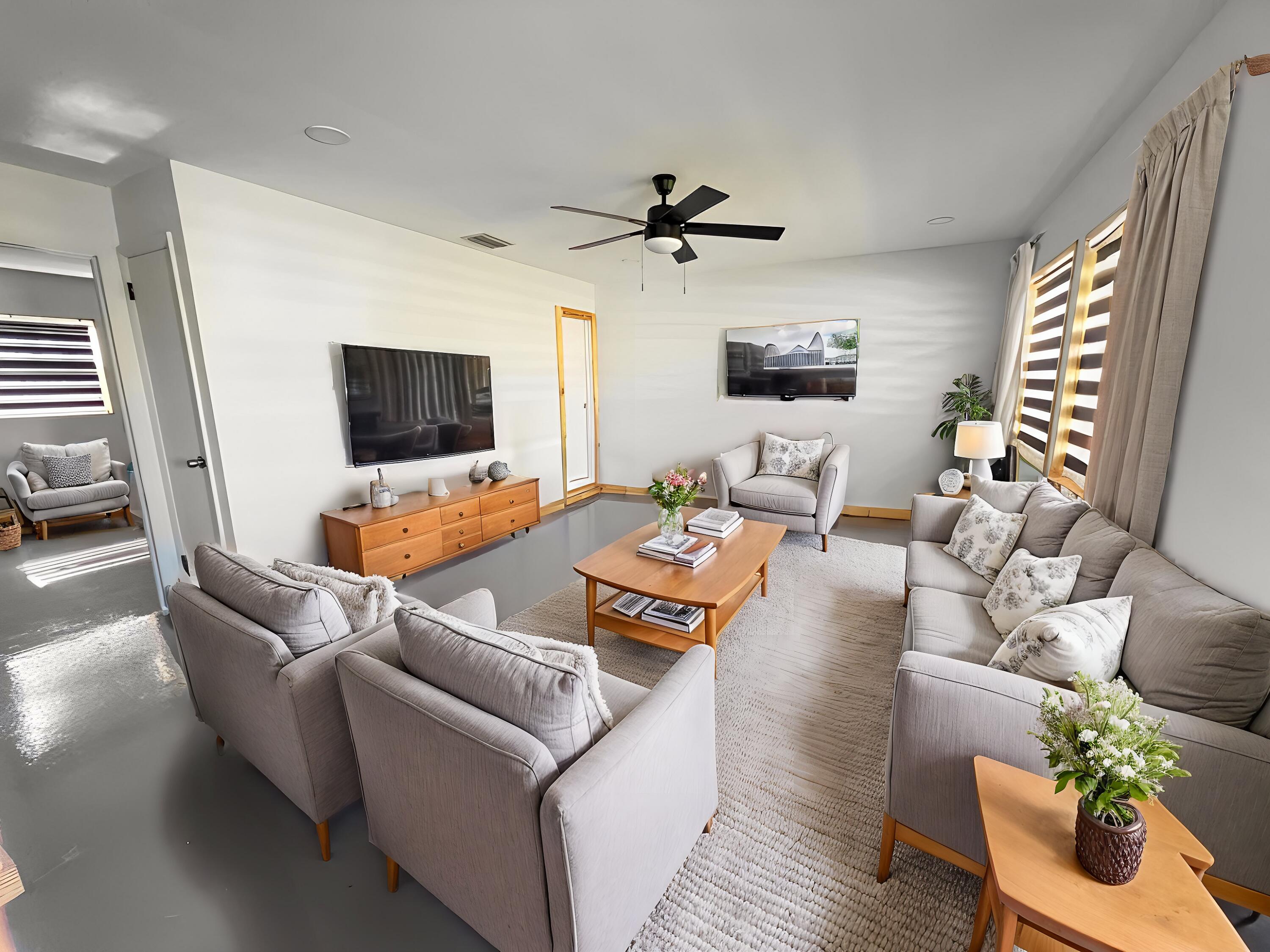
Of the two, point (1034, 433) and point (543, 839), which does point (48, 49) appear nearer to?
point (543, 839)

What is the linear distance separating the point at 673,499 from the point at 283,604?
189cm

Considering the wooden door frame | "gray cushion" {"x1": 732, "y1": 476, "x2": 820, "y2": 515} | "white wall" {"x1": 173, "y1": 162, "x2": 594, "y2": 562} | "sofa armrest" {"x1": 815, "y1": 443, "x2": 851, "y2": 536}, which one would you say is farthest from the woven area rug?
the wooden door frame

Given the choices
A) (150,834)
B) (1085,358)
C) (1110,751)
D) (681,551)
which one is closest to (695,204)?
(681,551)

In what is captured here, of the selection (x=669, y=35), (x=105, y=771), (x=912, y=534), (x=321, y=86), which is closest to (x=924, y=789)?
(x=912, y=534)

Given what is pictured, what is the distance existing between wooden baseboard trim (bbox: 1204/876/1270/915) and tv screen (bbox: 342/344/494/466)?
425cm

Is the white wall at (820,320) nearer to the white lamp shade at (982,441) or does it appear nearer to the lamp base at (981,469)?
the lamp base at (981,469)

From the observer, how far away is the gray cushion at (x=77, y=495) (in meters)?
4.61

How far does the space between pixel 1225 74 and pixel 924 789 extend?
233cm

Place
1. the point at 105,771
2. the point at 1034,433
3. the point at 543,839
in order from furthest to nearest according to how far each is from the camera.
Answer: the point at 1034,433 → the point at 105,771 → the point at 543,839

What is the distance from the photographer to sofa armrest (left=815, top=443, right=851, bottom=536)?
405 centimetres

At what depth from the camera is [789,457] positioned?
15.4 feet

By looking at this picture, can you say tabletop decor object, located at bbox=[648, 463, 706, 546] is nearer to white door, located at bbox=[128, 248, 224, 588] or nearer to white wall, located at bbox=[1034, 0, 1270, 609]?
white wall, located at bbox=[1034, 0, 1270, 609]

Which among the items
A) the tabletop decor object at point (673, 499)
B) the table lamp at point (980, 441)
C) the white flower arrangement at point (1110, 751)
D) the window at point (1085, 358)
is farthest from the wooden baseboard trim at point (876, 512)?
the white flower arrangement at point (1110, 751)

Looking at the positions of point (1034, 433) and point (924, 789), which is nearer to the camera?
point (924, 789)
